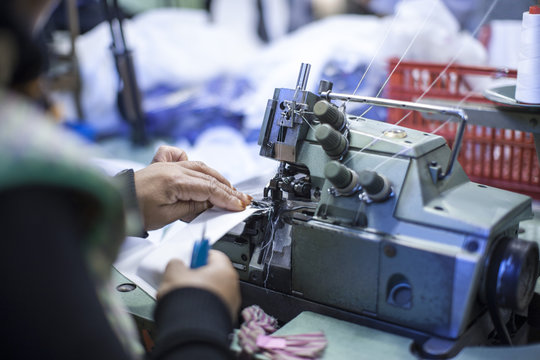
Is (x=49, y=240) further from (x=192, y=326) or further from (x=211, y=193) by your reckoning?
(x=211, y=193)

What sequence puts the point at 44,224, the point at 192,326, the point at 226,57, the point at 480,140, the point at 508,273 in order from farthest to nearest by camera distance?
the point at 226,57 → the point at 480,140 → the point at 508,273 → the point at 192,326 → the point at 44,224

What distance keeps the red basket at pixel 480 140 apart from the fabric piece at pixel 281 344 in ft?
3.55

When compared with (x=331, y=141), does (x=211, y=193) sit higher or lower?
lower

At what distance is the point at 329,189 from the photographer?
3.60ft

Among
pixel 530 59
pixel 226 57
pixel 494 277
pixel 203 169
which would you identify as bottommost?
pixel 494 277

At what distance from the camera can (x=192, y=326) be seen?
2.36 feet

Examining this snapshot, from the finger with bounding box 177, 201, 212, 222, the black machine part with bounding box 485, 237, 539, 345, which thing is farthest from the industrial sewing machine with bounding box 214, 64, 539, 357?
the finger with bounding box 177, 201, 212, 222

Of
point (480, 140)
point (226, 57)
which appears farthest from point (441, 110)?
point (226, 57)

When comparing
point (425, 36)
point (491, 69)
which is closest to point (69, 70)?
point (425, 36)

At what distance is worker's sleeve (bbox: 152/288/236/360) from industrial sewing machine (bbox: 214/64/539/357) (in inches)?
13.4

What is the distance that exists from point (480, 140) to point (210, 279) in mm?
1490

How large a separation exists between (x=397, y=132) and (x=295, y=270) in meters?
0.34

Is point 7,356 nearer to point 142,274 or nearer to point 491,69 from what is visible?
point 142,274

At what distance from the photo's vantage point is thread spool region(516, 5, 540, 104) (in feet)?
4.41
